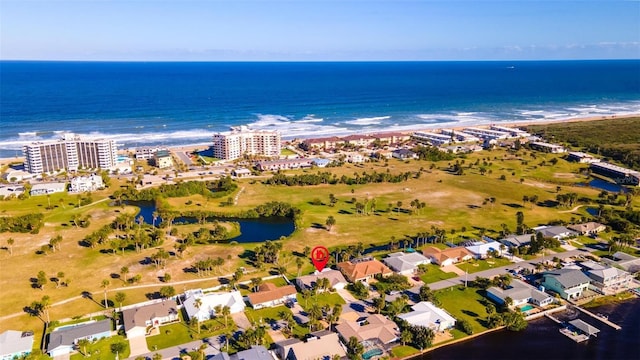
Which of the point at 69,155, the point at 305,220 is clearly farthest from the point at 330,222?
the point at 69,155

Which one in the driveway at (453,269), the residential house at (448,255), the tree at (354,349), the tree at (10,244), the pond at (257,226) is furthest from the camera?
the pond at (257,226)

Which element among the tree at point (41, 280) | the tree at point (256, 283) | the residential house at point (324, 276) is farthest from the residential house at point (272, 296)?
the tree at point (41, 280)

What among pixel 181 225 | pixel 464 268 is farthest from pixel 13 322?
pixel 464 268

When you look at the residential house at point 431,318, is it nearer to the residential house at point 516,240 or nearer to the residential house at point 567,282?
the residential house at point 567,282

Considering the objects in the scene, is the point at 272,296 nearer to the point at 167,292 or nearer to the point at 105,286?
the point at 167,292

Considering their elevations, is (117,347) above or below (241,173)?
below
